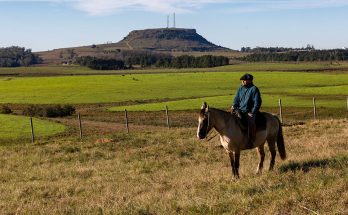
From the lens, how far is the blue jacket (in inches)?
480

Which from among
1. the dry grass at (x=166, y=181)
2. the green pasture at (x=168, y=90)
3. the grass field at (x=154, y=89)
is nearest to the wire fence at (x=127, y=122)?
the dry grass at (x=166, y=181)

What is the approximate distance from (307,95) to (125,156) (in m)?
54.2

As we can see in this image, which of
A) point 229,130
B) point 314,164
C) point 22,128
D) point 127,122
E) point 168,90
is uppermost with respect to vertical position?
point 229,130

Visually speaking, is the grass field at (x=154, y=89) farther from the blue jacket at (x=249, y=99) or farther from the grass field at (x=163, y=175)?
the blue jacket at (x=249, y=99)

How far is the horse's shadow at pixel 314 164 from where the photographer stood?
12.0 metres

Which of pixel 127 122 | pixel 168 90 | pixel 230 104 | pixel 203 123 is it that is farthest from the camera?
pixel 168 90

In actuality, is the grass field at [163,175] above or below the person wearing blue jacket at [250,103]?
below

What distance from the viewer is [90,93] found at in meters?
82.4

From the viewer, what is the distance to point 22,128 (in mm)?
41094

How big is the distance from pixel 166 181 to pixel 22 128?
3055cm

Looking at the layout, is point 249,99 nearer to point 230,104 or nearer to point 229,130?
point 229,130

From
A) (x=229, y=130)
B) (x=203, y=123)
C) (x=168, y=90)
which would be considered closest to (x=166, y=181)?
(x=229, y=130)

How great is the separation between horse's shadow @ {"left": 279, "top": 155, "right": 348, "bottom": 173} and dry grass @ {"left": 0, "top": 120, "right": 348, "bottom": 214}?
72 millimetres

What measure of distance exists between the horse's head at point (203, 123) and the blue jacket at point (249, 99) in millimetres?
1293
